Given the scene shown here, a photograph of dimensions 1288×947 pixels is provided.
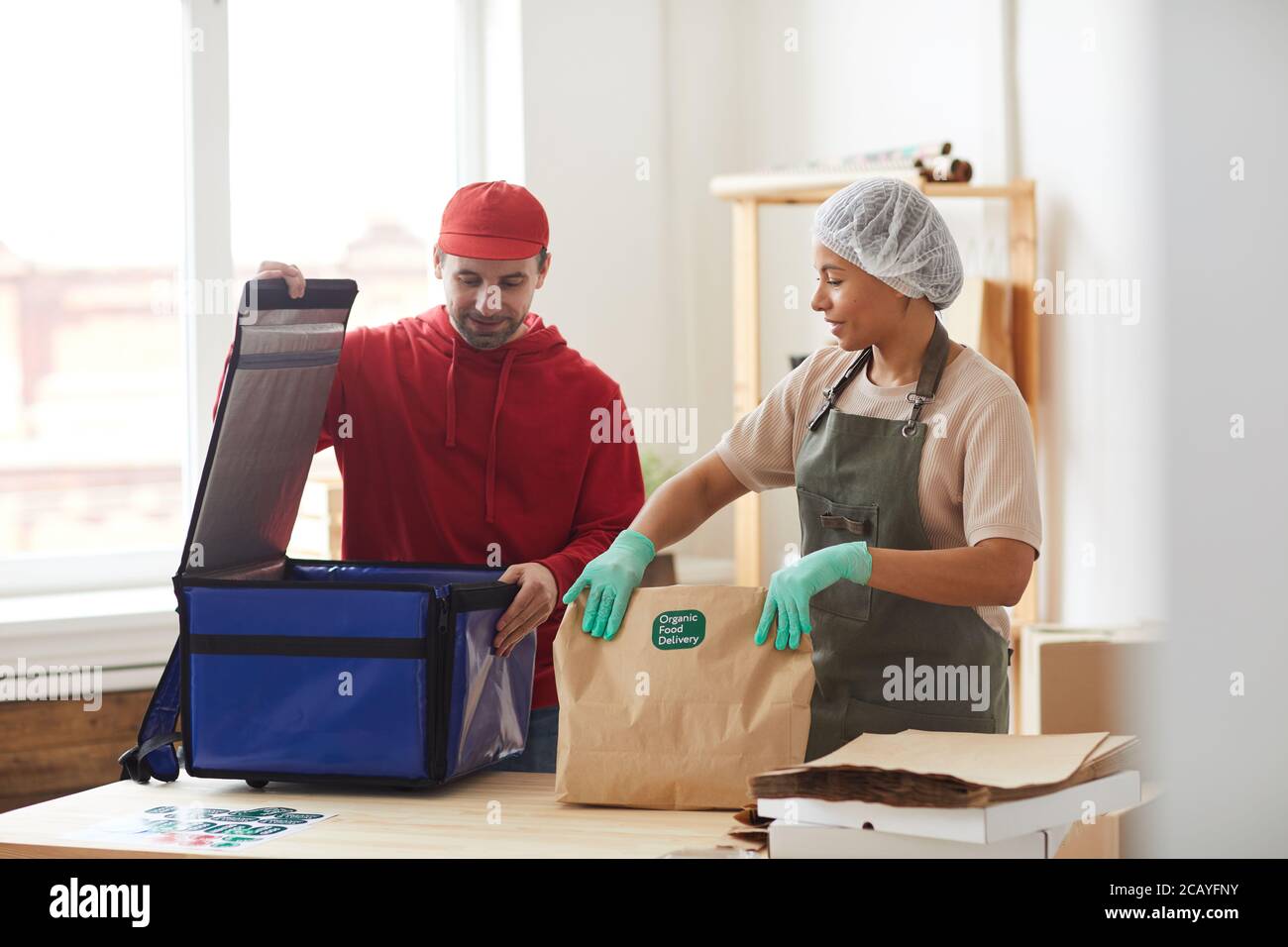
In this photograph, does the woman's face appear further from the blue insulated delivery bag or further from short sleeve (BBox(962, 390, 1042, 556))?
the blue insulated delivery bag

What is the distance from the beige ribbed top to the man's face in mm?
379

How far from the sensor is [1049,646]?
290 centimetres

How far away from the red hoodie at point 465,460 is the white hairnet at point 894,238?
1.68 feet

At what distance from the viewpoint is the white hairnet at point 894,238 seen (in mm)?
1725

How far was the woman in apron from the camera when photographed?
1669 millimetres

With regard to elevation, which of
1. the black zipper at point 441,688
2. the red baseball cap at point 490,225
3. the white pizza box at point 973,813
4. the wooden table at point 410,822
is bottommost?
the wooden table at point 410,822

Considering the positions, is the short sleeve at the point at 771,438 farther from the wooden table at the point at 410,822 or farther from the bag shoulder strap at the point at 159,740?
the bag shoulder strap at the point at 159,740

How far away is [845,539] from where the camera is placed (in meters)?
1.77

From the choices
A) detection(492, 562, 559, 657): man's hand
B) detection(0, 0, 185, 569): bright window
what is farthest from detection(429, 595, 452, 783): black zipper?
detection(0, 0, 185, 569): bright window

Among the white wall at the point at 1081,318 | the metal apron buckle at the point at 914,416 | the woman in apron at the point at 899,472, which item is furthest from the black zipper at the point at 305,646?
the white wall at the point at 1081,318

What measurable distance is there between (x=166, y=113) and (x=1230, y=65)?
3391mm

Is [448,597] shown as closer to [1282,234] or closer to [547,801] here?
[547,801]

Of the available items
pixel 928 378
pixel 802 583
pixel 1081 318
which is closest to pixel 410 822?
pixel 802 583
